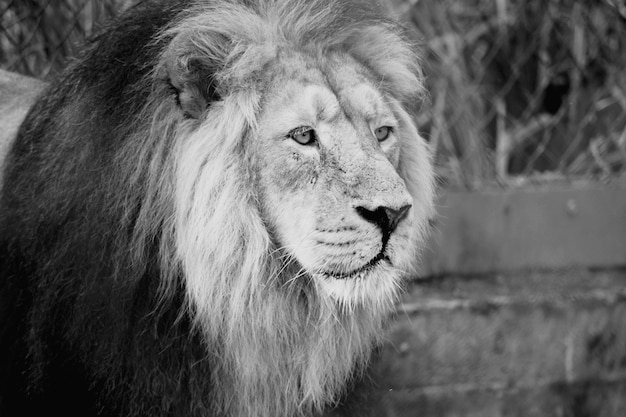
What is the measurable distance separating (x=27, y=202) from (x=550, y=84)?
3.32 m

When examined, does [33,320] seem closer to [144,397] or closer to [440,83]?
[144,397]

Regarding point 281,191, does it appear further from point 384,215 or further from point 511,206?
point 511,206

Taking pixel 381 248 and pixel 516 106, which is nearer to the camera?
pixel 381 248

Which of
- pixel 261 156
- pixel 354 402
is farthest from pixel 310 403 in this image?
pixel 261 156

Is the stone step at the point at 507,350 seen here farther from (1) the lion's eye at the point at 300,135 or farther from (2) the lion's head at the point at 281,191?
(1) the lion's eye at the point at 300,135

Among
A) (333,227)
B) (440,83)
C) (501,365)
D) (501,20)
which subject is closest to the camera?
(333,227)

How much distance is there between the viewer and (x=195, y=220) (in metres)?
2.15

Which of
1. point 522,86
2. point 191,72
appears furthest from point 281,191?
point 522,86

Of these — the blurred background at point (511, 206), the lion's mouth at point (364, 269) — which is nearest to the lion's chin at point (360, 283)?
the lion's mouth at point (364, 269)

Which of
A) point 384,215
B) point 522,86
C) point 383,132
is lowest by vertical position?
point 522,86

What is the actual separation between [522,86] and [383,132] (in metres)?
2.55

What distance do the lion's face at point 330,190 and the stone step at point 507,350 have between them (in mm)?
1250

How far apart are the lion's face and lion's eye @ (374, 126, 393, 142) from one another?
82mm

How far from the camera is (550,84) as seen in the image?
15.9 feet
